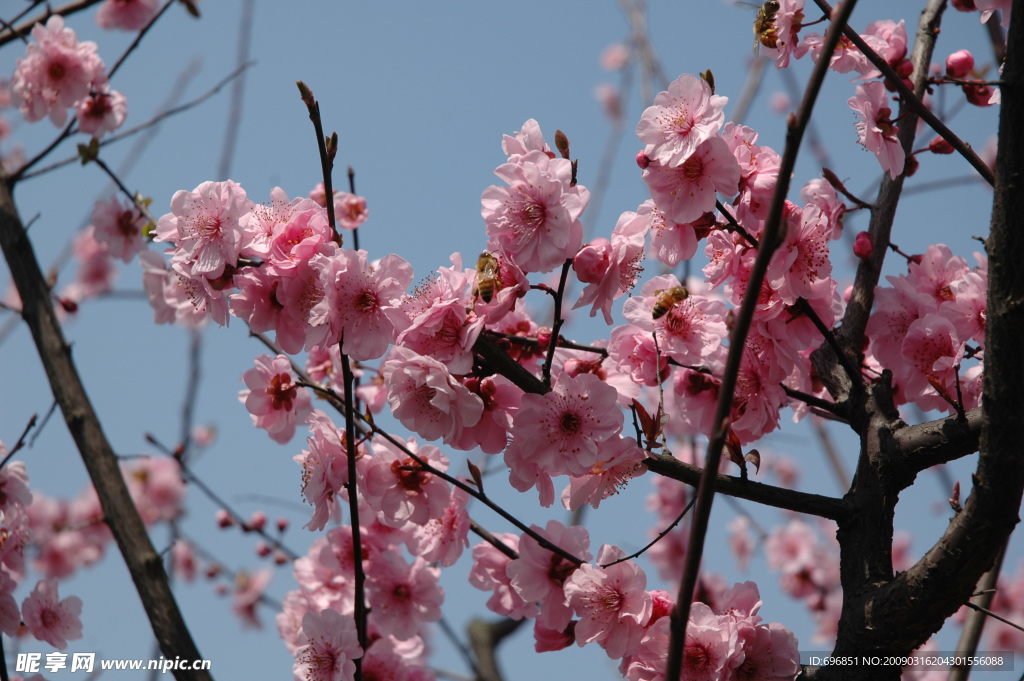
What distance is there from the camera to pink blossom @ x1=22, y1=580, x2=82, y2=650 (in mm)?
2400

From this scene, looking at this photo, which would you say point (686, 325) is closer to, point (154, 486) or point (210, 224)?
point (210, 224)

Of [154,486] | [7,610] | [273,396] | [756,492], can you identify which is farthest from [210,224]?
[154,486]

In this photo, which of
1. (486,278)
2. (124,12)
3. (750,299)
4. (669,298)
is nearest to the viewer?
(750,299)

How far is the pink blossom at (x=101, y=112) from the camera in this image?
3.21 meters

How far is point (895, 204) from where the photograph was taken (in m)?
2.05

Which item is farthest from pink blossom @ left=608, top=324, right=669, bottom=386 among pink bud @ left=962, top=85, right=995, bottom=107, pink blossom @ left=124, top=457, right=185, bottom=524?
pink blossom @ left=124, top=457, right=185, bottom=524

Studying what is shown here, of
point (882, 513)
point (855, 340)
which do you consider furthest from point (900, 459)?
point (855, 340)

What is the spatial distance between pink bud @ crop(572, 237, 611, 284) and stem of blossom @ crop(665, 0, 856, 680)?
59cm

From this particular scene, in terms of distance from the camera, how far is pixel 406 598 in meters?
2.38

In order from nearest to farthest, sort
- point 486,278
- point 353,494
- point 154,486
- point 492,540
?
point 486,278
point 353,494
point 492,540
point 154,486

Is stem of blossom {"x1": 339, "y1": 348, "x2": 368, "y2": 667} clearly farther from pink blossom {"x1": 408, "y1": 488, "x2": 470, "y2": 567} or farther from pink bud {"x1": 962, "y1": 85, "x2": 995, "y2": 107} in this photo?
pink bud {"x1": 962, "y1": 85, "x2": 995, "y2": 107}

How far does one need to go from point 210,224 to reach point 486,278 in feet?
1.81

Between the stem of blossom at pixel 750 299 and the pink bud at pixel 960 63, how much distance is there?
4.55 ft

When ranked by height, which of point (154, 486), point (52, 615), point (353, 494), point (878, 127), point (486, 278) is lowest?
point (353, 494)
